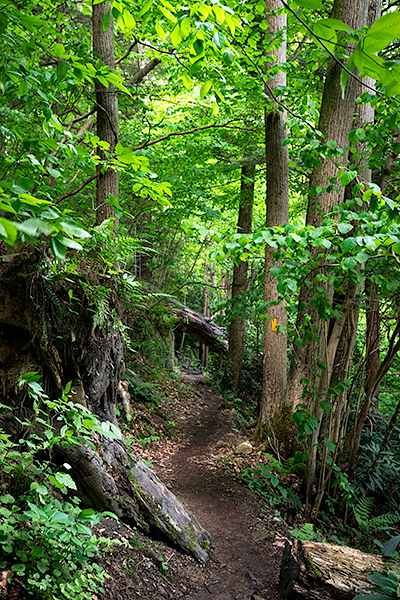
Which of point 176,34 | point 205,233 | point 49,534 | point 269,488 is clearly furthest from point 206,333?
point 176,34

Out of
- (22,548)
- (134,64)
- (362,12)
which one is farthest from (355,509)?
(134,64)

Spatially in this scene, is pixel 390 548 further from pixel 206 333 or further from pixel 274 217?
pixel 206 333

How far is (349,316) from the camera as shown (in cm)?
492

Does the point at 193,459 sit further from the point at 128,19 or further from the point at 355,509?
the point at 128,19

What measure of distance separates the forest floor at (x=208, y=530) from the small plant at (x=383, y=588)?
1000 mm

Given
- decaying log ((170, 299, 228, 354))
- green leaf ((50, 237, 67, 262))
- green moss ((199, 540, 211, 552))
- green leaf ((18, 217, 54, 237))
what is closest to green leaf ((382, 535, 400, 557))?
green moss ((199, 540, 211, 552))

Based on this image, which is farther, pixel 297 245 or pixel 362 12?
pixel 362 12

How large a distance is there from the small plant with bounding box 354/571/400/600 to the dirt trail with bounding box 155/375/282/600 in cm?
98

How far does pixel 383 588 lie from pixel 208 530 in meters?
2.16

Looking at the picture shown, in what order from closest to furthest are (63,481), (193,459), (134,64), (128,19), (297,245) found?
(63,481) < (128,19) < (297,245) < (193,459) < (134,64)

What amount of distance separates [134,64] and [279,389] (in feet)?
42.9

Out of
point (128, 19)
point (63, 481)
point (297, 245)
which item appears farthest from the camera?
point (297, 245)

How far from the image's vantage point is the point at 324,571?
3.20 metres

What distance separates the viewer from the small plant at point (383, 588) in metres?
2.66
